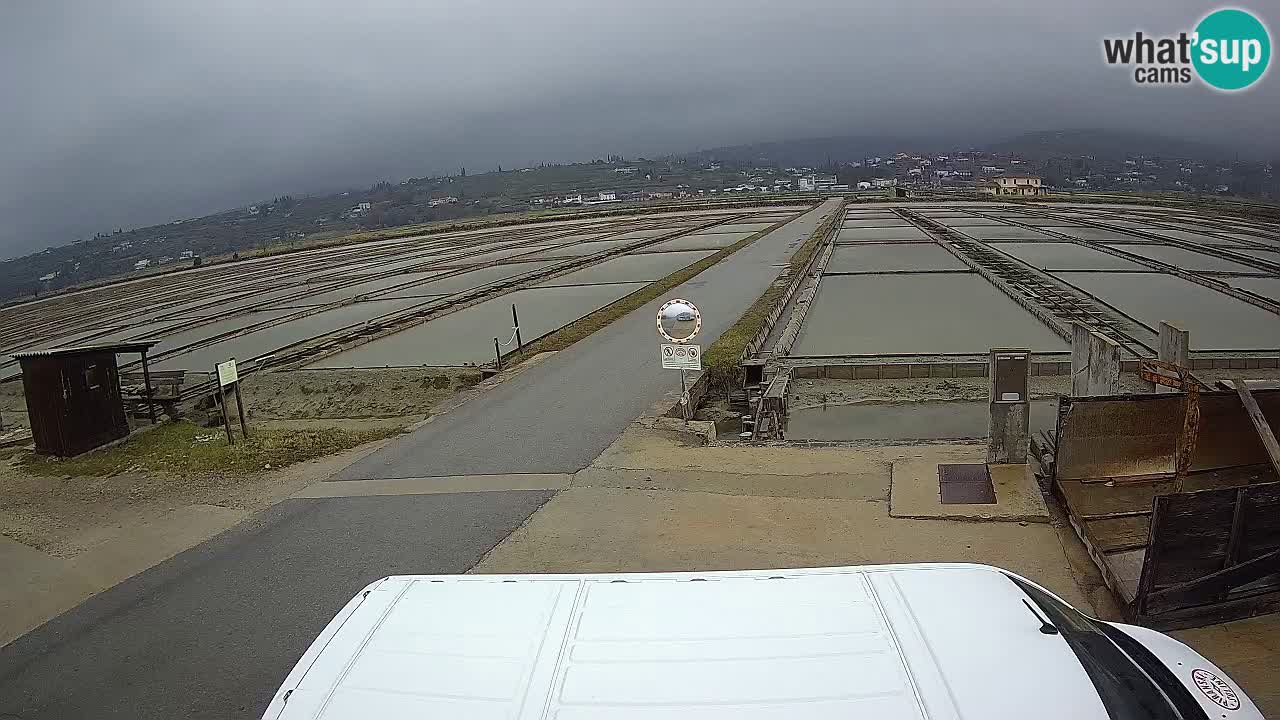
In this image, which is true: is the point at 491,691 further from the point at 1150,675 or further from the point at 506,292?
the point at 506,292

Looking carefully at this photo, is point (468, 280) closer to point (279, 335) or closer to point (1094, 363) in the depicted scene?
point (279, 335)

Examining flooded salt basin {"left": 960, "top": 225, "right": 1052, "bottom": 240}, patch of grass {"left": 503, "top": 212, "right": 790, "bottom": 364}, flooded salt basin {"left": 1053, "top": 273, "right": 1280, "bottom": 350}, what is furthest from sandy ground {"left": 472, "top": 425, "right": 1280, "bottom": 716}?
flooded salt basin {"left": 960, "top": 225, "right": 1052, "bottom": 240}

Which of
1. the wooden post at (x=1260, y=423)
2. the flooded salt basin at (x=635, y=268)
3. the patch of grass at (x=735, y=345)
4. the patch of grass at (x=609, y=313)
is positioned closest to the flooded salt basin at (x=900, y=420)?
the patch of grass at (x=735, y=345)

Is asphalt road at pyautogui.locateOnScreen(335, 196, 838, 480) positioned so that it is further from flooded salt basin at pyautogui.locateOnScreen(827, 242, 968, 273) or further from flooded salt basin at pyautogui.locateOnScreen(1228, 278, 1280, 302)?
flooded salt basin at pyautogui.locateOnScreen(1228, 278, 1280, 302)

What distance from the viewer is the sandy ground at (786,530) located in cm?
561

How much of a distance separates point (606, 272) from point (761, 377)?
54.5 feet

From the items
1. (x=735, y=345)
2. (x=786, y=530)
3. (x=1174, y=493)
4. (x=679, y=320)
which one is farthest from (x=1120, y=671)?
(x=735, y=345)

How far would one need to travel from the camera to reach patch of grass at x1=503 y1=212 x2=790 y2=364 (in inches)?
652

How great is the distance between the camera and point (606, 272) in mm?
29781

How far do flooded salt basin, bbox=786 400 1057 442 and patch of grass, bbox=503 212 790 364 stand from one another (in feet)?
20.5

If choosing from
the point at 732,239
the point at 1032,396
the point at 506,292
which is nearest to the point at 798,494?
the point at 1032,396

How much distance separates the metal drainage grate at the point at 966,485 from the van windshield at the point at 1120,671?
3.90 meters

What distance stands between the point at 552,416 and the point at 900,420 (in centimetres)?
534

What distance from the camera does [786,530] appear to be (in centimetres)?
691
